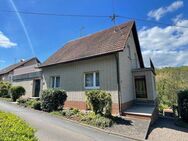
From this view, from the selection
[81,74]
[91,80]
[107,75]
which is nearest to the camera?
[107,75]

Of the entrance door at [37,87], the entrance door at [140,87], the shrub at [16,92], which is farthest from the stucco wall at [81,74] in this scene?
the entrance door at [140,87]

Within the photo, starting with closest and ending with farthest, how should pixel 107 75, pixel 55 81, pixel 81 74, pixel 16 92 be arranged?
pixel 107 75, pixel 81 74, pixel 55 81, pixel 16 92

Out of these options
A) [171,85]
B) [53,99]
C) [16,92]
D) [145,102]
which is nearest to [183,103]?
[145,102]

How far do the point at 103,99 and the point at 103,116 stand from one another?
0.99 metres

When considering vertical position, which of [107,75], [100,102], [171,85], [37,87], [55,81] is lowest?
[100,102]

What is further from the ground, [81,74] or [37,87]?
[81,74]

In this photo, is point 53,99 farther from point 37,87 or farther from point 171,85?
point 171,85

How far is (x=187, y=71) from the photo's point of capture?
2594cm

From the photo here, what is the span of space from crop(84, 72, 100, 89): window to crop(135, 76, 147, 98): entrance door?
468 centimetres

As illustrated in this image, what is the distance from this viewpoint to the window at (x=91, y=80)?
12.3 metres

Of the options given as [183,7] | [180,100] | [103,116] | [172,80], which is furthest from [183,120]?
[172,80]

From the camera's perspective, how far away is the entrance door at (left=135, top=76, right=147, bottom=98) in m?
14.8

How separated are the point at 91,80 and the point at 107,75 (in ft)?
5.84

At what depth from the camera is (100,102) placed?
895 centimetres
